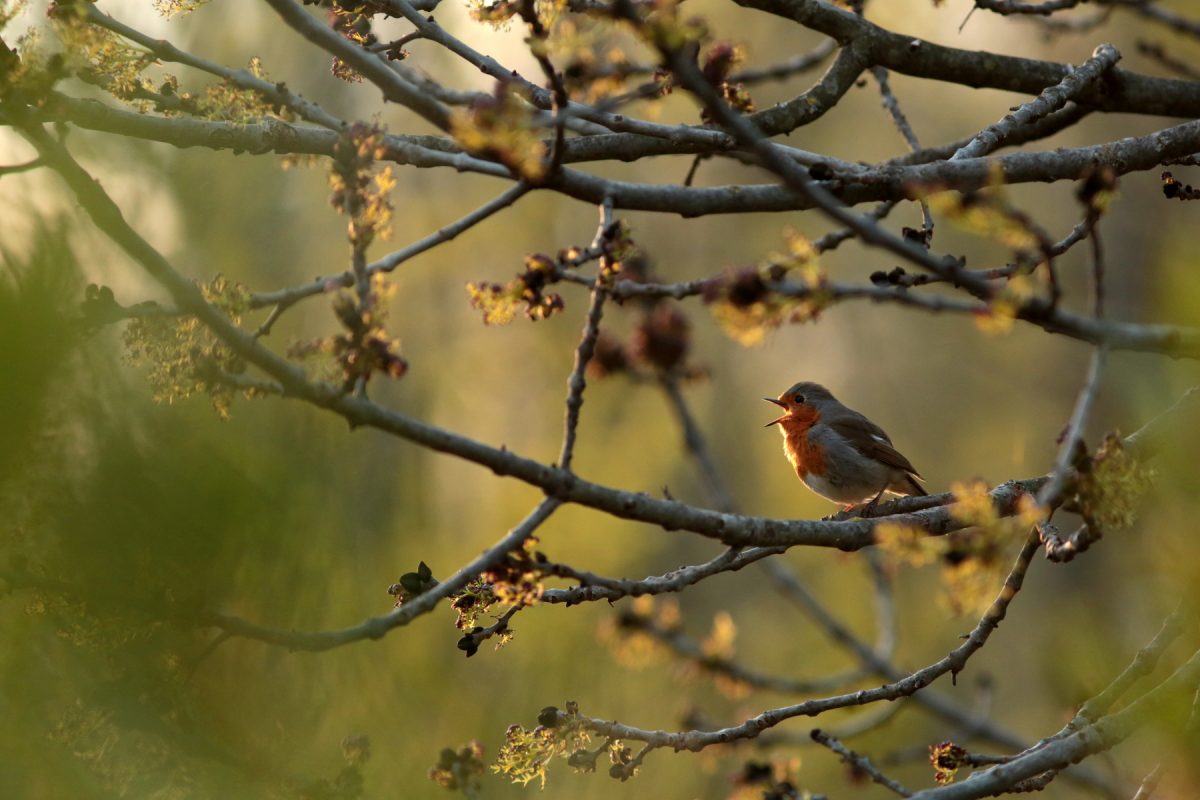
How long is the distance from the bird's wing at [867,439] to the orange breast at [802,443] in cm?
10

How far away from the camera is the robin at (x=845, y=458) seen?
20.2 ft

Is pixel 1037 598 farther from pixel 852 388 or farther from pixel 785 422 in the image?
pixel 785 422

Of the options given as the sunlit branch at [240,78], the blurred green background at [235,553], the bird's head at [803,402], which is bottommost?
the blurred green background at [235,553]

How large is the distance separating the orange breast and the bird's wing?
0.10 m

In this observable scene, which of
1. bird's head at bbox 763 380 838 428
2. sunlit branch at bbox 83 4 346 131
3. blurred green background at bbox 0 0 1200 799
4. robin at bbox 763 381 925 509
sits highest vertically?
bird's head at bbox 763 380 838 428

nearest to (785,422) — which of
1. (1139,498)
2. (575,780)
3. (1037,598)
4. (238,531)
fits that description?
(575,780)

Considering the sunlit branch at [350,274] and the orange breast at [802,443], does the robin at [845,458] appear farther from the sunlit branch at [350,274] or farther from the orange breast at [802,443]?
the sunlit branch at [350,274]

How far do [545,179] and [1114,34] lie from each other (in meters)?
17.2

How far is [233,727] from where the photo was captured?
1.54 meters

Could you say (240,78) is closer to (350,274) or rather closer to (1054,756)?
(350,274)

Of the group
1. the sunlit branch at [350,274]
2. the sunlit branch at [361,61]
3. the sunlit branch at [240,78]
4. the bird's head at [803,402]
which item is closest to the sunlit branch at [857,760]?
the sunlit branch at [350,274]

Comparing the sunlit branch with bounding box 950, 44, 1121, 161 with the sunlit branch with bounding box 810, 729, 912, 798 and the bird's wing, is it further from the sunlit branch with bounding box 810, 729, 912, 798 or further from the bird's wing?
the bird's wing

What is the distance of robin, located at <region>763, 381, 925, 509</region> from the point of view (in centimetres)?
614

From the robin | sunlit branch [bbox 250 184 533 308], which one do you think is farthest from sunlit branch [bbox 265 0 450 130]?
the robin
